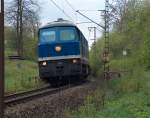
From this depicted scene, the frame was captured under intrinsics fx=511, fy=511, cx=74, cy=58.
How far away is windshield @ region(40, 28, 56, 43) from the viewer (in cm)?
3369

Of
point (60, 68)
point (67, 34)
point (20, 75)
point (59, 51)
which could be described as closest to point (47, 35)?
point (67, 34)

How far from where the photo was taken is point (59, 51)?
108ft

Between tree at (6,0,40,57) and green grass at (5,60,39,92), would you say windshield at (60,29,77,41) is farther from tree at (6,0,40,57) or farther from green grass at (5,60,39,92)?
tree at (6,0,40,57)

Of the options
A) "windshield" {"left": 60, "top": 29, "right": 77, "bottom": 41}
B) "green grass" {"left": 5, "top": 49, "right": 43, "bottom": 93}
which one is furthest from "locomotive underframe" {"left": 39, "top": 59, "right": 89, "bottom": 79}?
"green grass" {"left": 5, "top": 49, "right": 43, "bottom": 93}

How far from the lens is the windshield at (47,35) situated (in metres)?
33.7

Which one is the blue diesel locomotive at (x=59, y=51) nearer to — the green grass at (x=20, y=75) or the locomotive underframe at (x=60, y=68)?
the locomotive underframe at (x=60, y=68)

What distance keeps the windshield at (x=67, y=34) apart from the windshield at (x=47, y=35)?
1.73 feet

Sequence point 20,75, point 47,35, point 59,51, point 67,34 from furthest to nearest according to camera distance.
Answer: point 20,75 → point 47,35 → point 67,34 → point 59,51

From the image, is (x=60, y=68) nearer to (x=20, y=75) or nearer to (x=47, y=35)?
(x=47, y=35)

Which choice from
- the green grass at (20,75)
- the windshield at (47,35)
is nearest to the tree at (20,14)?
the green grass at (20,75)

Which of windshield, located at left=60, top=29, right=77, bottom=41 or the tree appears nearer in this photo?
windshield, located at left=60, top=29, right=77, bottom=41

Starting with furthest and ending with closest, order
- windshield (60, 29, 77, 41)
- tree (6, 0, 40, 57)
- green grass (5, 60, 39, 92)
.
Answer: tree (6, 0, 40, 57) < green grass (5, 60, 39, 92) < windshield (60, 29, 77, 41)

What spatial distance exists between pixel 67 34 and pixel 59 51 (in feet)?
Answer: 4.93

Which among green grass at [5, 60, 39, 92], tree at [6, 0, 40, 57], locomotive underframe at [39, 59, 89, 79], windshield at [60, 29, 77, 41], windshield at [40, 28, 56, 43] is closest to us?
locomotive underframe at [39, 59, 89, 79]
